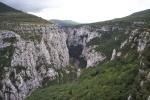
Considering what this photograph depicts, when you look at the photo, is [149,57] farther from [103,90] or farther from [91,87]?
[91,87]

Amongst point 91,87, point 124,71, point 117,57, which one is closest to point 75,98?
point 91,87

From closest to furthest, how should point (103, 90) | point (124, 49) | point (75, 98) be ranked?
point (103, 90) → point (75, 98) → point (124, 49)

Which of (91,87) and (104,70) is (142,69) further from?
(104,70)

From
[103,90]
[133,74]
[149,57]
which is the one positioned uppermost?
[149,57]

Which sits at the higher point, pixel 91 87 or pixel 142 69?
pixel 142 69

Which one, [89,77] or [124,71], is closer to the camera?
[124,71]

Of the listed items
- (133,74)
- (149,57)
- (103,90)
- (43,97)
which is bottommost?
(43,97)

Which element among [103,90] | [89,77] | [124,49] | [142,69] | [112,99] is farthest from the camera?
[89,77]

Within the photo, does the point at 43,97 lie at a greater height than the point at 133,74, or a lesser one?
lesser

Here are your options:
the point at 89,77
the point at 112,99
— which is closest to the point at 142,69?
the point at 112,99
